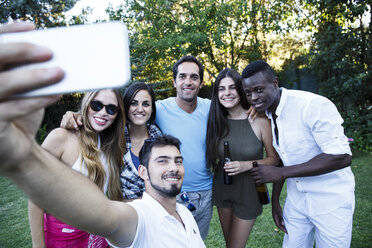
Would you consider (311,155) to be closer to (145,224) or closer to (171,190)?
(171,190)

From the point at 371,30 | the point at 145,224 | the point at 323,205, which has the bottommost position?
the point at 323,205

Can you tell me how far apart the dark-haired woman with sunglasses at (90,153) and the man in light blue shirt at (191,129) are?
30.0 inches

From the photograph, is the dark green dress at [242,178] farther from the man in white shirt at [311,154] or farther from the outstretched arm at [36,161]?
the outstretched arm at [36,161]

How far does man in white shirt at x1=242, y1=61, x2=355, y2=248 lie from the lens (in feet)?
7.91

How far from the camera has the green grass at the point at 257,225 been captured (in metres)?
4.43

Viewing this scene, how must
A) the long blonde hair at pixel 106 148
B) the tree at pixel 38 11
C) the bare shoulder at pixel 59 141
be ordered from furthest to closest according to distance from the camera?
the tree at pixel 38 11 → the long blonde hair at pixel 106 148 → the bare shoulder at pixel 59 141

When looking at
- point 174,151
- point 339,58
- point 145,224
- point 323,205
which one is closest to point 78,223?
point 145,224

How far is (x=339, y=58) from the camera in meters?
9.59

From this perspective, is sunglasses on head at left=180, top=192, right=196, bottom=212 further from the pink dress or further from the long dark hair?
the pink dress

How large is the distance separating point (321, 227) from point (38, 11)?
1450 cm

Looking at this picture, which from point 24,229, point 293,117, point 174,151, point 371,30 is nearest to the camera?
point 174,151

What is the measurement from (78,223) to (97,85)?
0.61 meters

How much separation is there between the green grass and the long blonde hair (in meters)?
2.61

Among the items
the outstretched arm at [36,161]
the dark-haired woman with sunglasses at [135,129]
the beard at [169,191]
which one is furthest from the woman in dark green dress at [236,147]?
the outstretched arm at [36,161]
